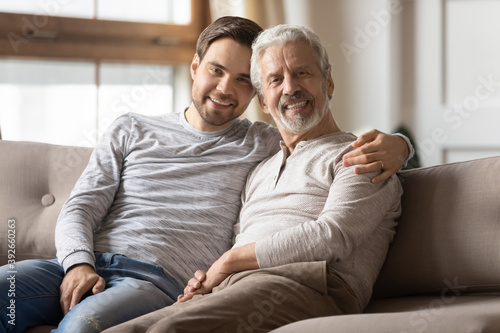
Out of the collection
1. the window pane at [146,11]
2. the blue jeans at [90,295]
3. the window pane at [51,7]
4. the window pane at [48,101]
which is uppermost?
the window pane at [146,11]

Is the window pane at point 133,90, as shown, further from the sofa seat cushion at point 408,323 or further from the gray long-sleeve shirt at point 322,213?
the sofa seat cushion at point 408,323

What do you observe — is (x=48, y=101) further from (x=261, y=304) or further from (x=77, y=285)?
(x=261, y=304)

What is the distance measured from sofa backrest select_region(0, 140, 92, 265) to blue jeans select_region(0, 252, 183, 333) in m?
0.22

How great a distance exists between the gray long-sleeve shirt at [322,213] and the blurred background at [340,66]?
1450 mm

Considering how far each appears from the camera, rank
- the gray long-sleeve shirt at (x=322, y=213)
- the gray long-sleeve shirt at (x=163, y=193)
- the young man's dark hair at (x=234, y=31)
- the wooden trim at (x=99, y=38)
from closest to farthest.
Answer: the gray long-sleeve shirt at (x=322, y=213), the gray long-sleeve shirt at (x=163, y=193), the young man's dark hair at (x=234, y=31), the wooden trim at (x=99, y=38)

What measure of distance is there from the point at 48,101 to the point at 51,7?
0.44 metres

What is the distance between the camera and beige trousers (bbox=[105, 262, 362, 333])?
1.31m

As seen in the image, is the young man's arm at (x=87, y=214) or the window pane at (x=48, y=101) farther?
the window pane at (x=48, y=101)

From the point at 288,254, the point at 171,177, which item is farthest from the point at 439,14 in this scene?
the point at 288,254

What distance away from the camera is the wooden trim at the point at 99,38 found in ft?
9.64

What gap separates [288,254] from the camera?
147cm

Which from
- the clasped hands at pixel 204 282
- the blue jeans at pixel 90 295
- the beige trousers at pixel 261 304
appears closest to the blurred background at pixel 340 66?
the blue jeans at pixel 90 295

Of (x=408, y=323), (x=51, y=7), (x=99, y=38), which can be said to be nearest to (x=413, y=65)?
(x=99, y=38)

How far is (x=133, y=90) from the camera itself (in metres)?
3.29
